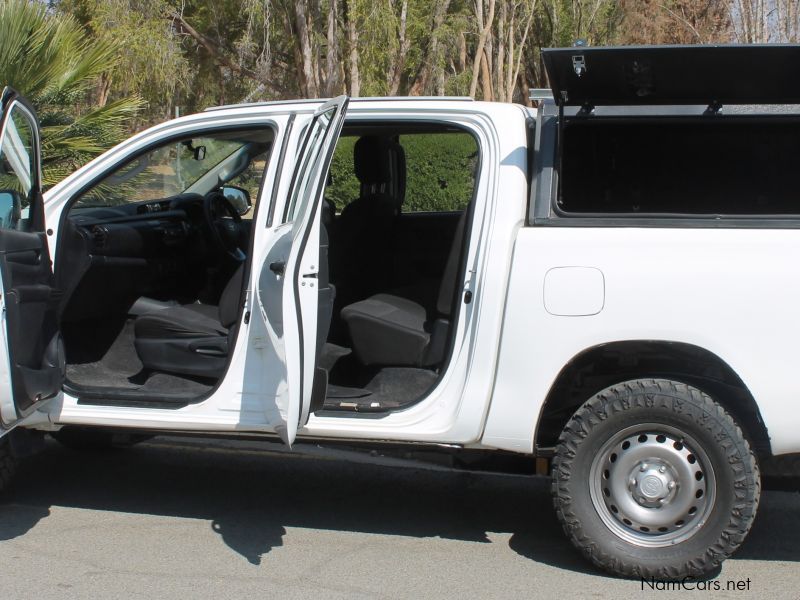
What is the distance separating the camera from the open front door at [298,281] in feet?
13.0

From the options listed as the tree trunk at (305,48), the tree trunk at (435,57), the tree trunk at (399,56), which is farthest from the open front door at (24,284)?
the tree trunk at (435,57)

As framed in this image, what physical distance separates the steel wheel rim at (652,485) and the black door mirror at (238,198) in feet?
9.45

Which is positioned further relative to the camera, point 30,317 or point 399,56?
point 399,56

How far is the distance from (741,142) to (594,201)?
2.30ft

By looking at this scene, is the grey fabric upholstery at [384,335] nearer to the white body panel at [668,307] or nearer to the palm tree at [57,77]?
the white body panel at [668,307]

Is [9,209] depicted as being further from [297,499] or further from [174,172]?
[297,499]

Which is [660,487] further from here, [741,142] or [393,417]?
[741,142]

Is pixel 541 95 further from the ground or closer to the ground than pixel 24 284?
further from the ground

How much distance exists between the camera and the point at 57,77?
930cm

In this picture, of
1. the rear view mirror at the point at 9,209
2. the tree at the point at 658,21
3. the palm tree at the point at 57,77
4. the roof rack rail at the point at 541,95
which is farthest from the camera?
the tree at the point at 658,21

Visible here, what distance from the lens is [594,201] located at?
4758mm

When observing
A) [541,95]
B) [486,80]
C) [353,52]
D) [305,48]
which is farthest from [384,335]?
[486,80]

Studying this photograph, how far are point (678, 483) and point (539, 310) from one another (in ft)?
2.91

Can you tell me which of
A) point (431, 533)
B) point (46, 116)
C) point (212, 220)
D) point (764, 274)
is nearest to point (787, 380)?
point (764, 274)
